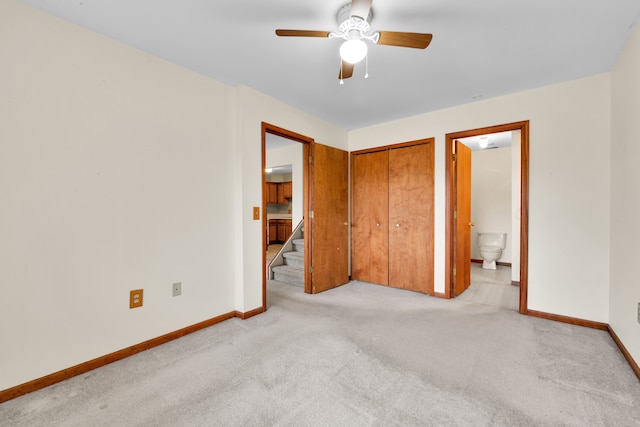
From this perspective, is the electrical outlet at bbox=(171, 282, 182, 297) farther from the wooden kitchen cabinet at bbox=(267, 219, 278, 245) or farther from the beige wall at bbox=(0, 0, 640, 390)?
the wooden kitchen cabinet at bbox=(267, 219, 278, 245)

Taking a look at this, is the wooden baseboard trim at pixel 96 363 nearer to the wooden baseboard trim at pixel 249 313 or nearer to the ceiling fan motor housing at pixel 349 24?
the wooden baseboard trim at pixel 249 313

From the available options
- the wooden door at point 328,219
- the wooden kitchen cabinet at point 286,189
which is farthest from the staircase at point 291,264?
the wooden kitchen cabinet at point 286,189

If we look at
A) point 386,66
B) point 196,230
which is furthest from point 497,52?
point 196,230

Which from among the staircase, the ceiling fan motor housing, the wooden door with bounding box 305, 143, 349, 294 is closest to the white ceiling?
the ceiling fan motor housing

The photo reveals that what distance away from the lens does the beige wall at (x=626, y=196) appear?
191cm

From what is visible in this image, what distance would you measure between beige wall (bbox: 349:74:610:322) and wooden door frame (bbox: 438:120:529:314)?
0.05 m

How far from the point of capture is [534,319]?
9.08ft

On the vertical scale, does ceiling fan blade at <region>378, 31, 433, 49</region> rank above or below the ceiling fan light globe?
above

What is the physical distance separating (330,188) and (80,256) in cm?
271

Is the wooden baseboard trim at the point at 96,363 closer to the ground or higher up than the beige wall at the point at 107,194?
closer to the ground

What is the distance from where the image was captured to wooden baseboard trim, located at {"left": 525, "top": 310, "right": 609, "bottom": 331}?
252cm

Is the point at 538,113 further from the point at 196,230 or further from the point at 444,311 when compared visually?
the point at 196,230

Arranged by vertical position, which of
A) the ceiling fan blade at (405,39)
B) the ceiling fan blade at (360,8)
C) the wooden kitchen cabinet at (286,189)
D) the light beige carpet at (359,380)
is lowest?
the light beige carpet at (359,380)

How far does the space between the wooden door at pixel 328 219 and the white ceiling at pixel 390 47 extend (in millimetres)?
991
